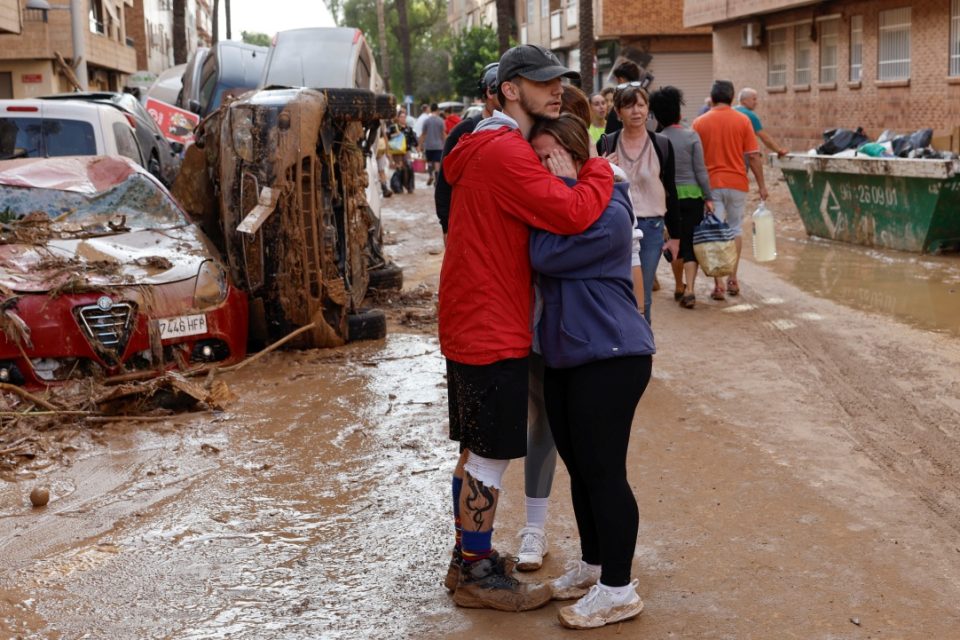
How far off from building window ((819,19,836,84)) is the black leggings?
80.3 ft

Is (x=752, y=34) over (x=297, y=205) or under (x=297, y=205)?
over

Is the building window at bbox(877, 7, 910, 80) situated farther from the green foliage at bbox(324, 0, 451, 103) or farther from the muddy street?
the green foliage at bbox(324, 0, 451, 103)

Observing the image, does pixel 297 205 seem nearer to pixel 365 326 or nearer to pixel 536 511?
pixel 365 326

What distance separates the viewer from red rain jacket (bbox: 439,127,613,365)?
12.9 feet

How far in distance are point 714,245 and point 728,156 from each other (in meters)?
0.88

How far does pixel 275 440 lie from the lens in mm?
6770

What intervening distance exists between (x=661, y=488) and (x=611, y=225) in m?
2.02

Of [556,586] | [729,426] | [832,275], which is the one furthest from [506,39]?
[556,586]

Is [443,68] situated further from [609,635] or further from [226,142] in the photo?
[609,635]

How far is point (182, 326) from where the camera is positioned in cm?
777

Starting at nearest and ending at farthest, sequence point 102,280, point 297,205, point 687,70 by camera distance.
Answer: point 102,280
point 297,205
point 687,70

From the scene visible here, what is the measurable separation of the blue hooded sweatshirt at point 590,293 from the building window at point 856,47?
23235mm

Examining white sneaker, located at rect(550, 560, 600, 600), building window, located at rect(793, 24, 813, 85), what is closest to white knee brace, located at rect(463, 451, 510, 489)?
white sneaker, located at rect(550, 560, 600, 600)

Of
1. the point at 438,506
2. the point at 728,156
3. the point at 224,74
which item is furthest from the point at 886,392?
the point at 224,74
